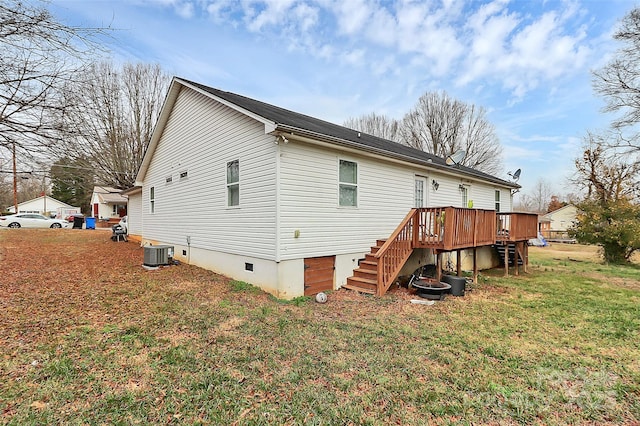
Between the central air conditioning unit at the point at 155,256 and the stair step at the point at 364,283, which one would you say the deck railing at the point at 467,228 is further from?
the central air conditioning unit at the point at 155,256

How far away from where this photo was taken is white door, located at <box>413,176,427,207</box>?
10070 mm

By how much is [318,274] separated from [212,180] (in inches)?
166

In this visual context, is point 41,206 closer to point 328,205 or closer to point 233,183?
point 233,183

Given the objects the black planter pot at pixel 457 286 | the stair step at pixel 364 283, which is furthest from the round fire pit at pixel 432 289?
the stair step at pixel 364 283

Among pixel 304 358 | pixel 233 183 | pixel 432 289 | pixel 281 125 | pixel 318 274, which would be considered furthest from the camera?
pixel 233 183

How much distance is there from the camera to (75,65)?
3.92 metres

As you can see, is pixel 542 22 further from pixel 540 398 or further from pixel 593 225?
pixel 540 398

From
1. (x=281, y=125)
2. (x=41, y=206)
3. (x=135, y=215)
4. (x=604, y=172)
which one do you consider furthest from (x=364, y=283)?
(x=41, y=206)

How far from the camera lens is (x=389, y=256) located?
746cm

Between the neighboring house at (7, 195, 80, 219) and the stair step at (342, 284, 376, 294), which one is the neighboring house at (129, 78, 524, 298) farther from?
the neighboring house at (7, 195, 80, 219)

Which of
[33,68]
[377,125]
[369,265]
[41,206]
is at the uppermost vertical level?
[377,125]

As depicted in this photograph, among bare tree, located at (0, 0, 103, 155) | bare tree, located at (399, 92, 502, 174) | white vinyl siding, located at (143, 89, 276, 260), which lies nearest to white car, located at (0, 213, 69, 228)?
white vinyl siding, located at (143, 89, 276, 260)

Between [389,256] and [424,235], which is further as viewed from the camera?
[424,235]

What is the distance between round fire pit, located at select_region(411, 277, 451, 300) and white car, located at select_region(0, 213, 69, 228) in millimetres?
30346
